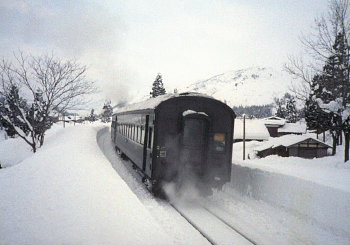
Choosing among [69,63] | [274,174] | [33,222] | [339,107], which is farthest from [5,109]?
[339,107]

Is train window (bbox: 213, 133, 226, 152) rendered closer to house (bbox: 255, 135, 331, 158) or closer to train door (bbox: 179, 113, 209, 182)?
train door (bbox: 179, 113, 209, 182)

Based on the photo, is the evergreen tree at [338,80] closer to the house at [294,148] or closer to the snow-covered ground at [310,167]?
the snow-covered ground at [310,167]

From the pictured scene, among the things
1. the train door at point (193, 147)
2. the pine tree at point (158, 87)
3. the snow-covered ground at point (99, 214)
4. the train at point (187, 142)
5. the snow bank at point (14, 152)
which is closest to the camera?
the snow-covered ground at point (99, 214)

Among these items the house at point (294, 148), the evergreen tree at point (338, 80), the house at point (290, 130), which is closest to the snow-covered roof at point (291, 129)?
the house at point (290, 130)

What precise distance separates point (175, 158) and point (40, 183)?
449 cm

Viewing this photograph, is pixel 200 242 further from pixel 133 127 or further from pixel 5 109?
pixel 5 109

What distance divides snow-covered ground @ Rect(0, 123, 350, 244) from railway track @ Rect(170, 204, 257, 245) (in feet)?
0.70

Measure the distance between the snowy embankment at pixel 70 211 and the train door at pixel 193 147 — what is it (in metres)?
2.59

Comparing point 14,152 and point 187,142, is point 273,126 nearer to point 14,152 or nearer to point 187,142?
point 14,152

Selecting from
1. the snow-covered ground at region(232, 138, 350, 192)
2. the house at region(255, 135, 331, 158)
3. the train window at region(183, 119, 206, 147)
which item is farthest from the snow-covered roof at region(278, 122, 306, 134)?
the train window at region(183, 119, 206, 147)

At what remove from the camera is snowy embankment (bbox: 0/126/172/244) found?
14.2ft

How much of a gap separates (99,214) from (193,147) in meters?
5.15

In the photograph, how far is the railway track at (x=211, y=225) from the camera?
6672 millimetres

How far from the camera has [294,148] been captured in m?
38.7
